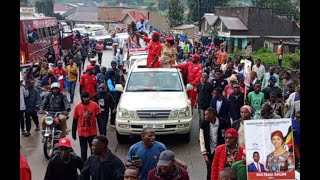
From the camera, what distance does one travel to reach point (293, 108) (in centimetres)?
1038

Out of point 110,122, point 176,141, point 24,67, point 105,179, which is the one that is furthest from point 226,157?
point 24,67

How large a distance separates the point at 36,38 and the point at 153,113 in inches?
606

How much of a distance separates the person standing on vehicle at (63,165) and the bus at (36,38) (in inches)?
634

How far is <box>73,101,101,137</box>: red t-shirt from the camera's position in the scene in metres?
8.91

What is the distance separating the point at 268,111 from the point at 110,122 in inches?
244

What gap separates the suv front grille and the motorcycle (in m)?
1.79

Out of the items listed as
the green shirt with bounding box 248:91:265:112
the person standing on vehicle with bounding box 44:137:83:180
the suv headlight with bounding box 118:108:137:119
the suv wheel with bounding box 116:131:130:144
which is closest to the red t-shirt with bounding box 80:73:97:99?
the suv wheel with bounding box 116:131:130:144

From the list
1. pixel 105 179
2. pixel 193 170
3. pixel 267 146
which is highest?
pixel 267 146

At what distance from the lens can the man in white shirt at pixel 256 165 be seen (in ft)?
17.4

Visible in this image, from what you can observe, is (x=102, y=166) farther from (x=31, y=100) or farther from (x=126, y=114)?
(x=31, y=100)

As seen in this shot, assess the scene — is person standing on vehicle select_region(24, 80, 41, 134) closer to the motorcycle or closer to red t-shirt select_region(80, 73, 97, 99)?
red t-shirt select_region(80, 73, 97, 99)

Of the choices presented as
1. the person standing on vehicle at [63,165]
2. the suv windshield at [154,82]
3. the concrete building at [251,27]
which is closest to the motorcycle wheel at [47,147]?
the suv windshield at [154,82]

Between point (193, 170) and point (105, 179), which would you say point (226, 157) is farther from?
point (193, 170)

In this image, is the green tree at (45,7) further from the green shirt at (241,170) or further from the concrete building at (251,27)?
the green shirt at (241,170)
